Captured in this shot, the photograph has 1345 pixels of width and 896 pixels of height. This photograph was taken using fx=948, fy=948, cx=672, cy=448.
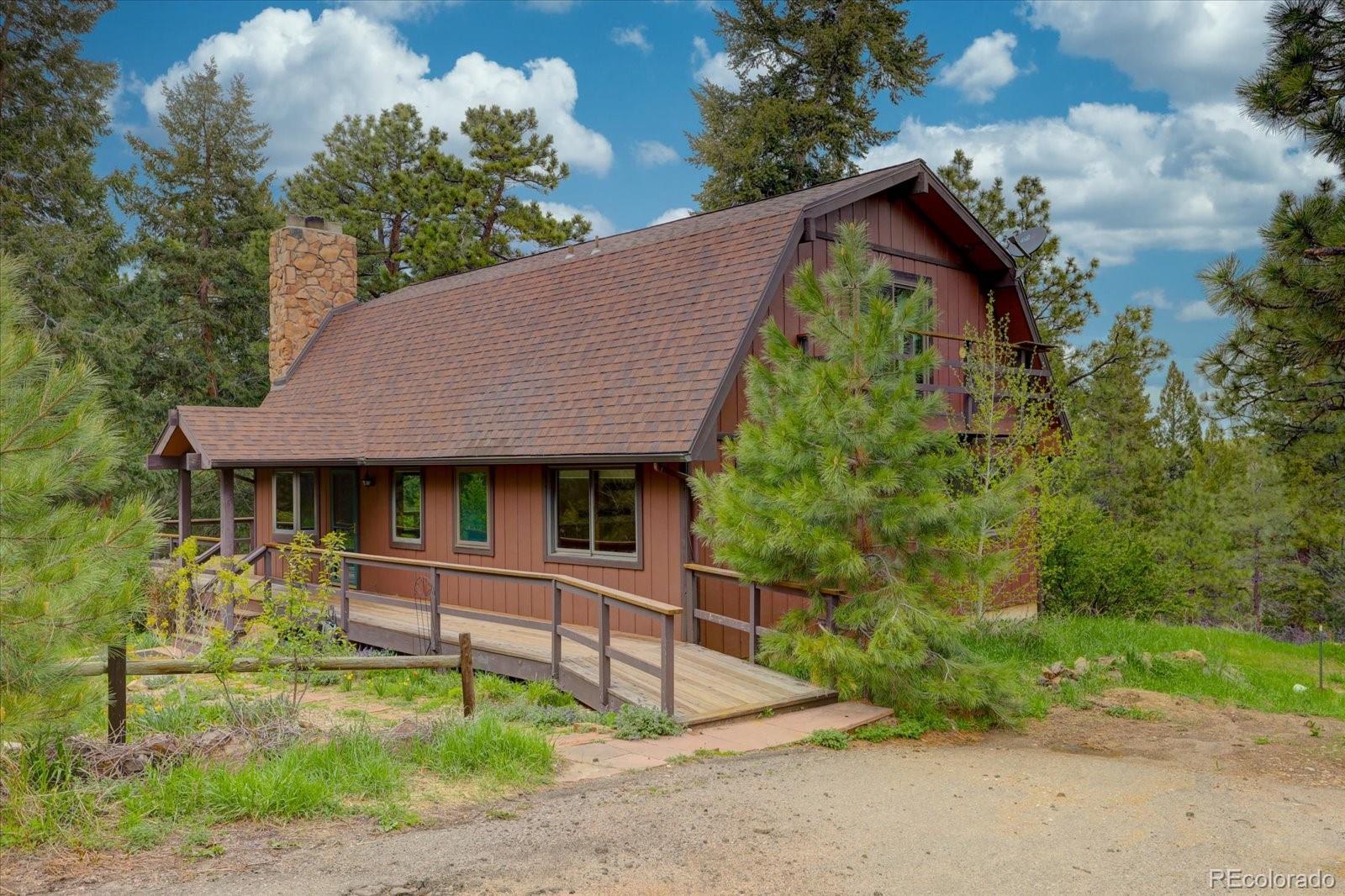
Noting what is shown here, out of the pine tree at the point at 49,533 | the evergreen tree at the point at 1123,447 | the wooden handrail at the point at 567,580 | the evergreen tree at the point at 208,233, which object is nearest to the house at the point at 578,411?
the wooden handrail at the point at 567,580

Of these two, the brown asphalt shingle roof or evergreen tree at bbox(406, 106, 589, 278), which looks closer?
the brown asphalt shingle roof

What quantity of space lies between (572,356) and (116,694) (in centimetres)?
796

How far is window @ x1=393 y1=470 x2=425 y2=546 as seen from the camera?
46.2 ft

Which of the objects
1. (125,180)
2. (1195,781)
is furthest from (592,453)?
(125,180)

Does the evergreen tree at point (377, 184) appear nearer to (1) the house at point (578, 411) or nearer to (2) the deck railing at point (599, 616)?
(1) the house at point (578, 411)

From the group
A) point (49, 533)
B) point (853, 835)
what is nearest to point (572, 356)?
point (49, 533)

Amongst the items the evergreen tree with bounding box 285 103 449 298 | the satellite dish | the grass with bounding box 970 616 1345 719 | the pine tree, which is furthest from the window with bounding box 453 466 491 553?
the evergreen tree with bounding box 285 103 449 298

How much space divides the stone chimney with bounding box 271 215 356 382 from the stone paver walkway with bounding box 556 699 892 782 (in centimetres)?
1457

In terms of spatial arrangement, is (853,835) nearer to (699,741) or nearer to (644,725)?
(699,741)

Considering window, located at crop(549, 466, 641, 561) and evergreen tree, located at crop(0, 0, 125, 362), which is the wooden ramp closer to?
window, located at crop(549, 466, 641, 561)

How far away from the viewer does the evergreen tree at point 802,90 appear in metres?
27.3

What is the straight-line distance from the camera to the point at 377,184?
31156mm

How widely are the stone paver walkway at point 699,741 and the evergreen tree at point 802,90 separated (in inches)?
842

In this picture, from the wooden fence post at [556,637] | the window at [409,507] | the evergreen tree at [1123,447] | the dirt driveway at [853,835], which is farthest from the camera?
the evergreen tree at [1123,447]
